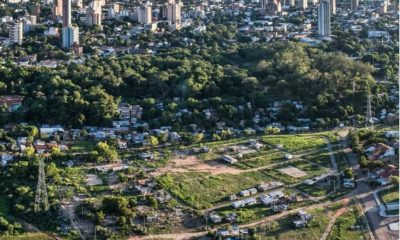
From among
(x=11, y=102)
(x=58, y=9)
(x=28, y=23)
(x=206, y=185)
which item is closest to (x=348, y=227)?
(x=206, y=185)

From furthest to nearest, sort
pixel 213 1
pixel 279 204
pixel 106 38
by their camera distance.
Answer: pixel 213 1
pixel 106 38
pixel 279 204

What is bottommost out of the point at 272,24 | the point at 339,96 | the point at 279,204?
the point at 279,204

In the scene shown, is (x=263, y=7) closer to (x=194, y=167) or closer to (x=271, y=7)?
(x=271, y=7)

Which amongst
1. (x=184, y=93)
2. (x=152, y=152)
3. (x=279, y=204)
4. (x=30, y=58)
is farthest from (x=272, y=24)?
(x=279, y=204)

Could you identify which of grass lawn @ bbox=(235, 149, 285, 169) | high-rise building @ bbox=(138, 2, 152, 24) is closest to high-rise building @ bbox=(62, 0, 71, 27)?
high-rise building @ bbox=(138, 2, 152, 24)

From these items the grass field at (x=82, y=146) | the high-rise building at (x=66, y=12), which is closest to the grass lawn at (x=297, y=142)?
the grass field at (x=82, y=146)

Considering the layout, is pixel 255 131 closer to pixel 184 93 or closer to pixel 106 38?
pixel 184 93

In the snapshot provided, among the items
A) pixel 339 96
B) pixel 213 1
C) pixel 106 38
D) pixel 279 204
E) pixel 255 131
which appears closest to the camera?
pixel 279 204

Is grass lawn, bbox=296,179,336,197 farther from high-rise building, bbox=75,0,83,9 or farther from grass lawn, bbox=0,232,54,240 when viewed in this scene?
high-rise building, bbox=75,0,83,9
